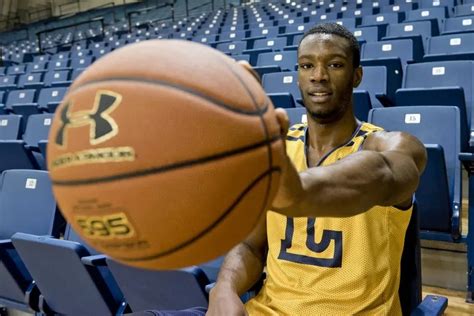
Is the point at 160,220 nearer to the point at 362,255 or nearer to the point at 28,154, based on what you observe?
the point at 362,255

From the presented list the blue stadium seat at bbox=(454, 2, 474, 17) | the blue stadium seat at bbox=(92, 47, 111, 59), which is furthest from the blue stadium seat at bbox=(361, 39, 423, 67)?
the blue stadium seat at bbox=(92, 47, 111, 59)

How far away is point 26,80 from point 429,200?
610cm

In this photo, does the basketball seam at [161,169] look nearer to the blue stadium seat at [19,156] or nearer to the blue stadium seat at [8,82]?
the blue stadium seat at [19,156]

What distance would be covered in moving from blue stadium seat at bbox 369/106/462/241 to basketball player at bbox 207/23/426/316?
0.62m

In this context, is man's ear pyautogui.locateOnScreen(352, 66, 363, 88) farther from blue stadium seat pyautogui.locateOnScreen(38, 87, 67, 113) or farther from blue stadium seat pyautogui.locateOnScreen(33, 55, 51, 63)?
blue stadium seat pyautogui.locateOnScreen(33, 55, 51, 63)

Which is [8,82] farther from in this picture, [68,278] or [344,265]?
[344,265]

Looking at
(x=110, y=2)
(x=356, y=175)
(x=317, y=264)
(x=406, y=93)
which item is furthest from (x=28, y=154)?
(x=110, y=2)

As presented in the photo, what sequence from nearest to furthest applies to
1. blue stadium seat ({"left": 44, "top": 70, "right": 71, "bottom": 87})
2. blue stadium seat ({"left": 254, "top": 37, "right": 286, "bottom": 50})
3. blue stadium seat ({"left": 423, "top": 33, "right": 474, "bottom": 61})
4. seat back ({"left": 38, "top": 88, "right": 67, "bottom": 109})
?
blue stadium seat ({"left": 423, "top": 33, "right": 474, "bottom": 61}) < seat back ({"left": 38, "top": 88, "right": 67, "bottom": 109}) < blue stadium seat ({"left": 254, "top": 37, "right": 286, "bottom": 50}) < blue stadium seat ({"left": 44, "top": 70, "right": 71, "bottom": 87})

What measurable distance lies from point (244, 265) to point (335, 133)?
1.34ft

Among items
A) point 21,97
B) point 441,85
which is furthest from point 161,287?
point 21,97

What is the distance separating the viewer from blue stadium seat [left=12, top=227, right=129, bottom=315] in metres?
1.57

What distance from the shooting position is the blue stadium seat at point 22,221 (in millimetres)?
1848

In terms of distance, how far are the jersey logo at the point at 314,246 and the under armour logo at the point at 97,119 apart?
735mm

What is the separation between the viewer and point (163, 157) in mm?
545
